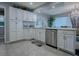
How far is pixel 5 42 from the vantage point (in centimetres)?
202

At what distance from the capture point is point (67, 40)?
7.57 ft

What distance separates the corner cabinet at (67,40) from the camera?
2.20 m

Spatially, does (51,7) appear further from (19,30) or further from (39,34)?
(19,30)

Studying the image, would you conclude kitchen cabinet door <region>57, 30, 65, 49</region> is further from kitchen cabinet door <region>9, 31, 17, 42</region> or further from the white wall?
kitchen cabinet door <region>9, 31, 17, 42</region>

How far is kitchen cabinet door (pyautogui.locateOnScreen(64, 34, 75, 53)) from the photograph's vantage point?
220 centimetres

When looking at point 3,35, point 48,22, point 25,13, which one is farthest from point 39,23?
point 3,35

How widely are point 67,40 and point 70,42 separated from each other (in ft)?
0.29

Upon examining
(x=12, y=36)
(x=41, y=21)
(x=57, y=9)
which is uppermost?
(x=57, y=9)

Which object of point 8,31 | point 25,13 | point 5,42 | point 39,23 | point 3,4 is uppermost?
point 3,4

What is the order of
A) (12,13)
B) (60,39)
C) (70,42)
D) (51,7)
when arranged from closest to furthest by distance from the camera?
(12,13), (51,7), (70,42), (60,39)

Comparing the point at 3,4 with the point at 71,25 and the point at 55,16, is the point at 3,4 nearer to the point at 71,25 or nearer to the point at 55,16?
the point at 55,16

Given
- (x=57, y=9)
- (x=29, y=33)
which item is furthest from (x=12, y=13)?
(x=57, y=9)

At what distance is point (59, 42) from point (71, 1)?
35.9 inches

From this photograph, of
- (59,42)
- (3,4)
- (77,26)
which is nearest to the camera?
(3,4)
